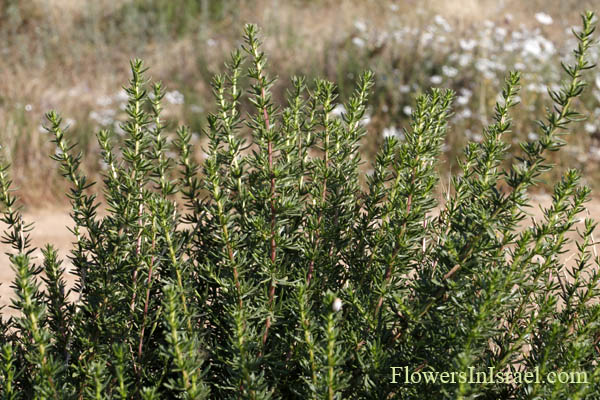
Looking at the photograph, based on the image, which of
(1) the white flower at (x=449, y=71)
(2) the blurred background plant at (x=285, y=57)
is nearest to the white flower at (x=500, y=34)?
(2) the blurred background plant at (x=285, y=57)

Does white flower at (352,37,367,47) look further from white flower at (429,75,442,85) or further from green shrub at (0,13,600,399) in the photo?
green shrub at (0,13,600,399)

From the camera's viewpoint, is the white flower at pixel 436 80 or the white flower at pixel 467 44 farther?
the white flower at pixel 467 44

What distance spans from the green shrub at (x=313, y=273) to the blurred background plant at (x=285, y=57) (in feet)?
13.2

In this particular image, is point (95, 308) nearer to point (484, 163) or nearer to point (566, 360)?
point (484, 163)

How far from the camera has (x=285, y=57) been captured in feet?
30.6

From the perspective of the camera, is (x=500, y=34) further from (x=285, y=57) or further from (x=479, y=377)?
(x=479, y=377)

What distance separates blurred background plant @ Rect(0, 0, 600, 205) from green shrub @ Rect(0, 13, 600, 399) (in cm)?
403

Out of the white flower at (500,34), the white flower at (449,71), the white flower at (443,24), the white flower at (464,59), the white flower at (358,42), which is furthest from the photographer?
the white flower at (443,24)

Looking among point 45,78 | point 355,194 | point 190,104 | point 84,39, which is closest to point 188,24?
point 84,39

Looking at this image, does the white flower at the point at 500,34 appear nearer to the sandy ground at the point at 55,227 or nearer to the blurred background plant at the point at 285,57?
the blurred background plant at the point at 285,57

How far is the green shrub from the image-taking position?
156 centimetres

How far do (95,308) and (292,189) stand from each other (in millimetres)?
664

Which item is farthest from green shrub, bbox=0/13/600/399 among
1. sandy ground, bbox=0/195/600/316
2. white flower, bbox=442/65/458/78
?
white flower, bbox=442/65/458/78

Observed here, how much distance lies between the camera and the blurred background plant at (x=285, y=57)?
23.2 feet
